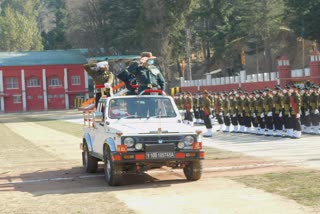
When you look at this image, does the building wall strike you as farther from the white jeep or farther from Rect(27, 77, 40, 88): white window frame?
the white jeep

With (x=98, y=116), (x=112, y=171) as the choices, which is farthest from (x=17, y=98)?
(x=112, y=171)

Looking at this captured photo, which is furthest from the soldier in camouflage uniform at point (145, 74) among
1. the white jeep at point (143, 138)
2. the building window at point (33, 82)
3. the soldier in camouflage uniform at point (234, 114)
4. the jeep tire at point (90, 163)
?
the building window at point (33, 82)

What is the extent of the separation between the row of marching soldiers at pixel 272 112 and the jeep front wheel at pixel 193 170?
378 inches

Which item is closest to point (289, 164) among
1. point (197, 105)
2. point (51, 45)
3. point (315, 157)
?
point (315, 157)

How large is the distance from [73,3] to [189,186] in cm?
8284

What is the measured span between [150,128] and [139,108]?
113cm

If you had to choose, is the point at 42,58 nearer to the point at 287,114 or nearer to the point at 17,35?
the point at 17,35

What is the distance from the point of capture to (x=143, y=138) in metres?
11.2

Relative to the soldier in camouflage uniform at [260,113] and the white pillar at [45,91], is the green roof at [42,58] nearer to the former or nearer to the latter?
the white pillar at [45,91]

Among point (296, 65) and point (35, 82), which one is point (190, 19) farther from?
point (35, 82)

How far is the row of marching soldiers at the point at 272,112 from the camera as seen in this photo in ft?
69.6

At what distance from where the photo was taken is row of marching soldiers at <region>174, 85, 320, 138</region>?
21219 mm

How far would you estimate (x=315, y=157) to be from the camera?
14758 millimetres

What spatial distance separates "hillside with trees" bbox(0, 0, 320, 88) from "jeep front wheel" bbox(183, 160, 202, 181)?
37943 mm
